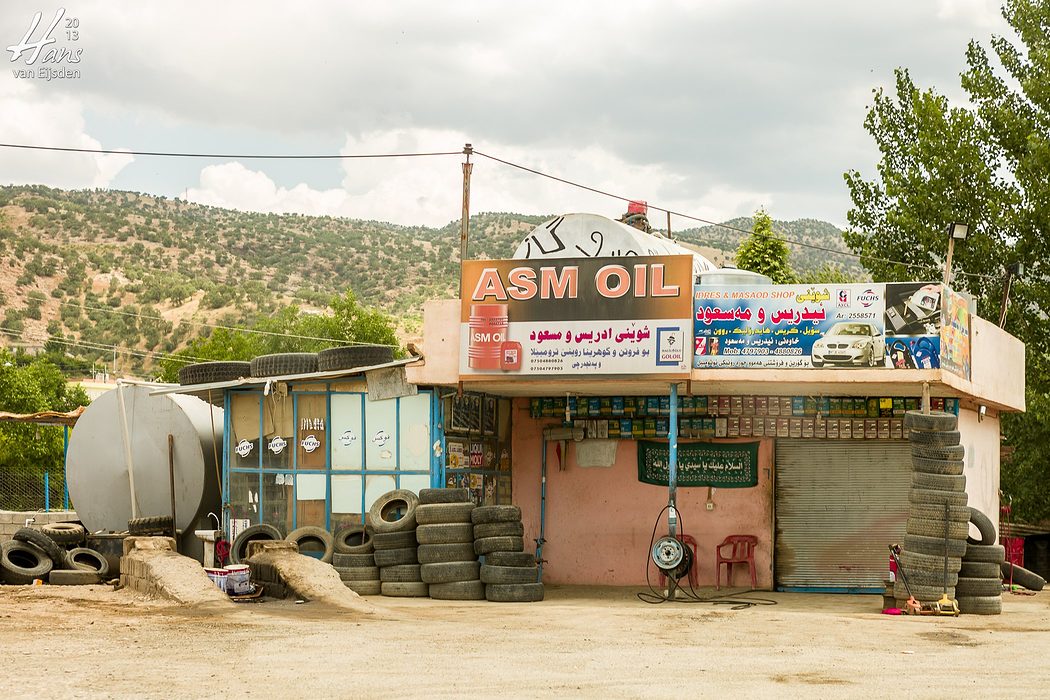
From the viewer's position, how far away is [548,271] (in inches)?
717

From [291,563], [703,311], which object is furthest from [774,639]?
[291,563]

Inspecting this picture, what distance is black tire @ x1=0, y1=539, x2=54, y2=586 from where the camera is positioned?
18.1 metres

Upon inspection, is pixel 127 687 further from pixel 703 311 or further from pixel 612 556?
pixel 612 556

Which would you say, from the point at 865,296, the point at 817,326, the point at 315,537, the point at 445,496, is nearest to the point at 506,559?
the point at 445,496

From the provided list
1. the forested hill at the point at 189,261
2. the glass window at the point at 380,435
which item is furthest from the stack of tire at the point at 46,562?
the forested hill at the point at 189,261

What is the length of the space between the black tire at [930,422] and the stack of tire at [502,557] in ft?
18.5

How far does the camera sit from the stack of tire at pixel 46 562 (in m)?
18.2

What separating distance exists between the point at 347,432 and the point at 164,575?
4.53 metres

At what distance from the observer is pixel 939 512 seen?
1636cm

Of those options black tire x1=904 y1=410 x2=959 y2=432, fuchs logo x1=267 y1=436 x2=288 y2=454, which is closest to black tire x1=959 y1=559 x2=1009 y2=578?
black tire x1=904 y1=410 x2=959 y2=432

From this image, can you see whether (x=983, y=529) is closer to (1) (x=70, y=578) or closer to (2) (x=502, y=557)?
(2) (x=502, y=557)

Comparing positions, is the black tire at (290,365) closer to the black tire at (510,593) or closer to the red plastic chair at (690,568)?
the black tire at (510,593)

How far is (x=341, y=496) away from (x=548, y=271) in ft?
16.5

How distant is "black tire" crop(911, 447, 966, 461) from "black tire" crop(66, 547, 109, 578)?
39.0ft
